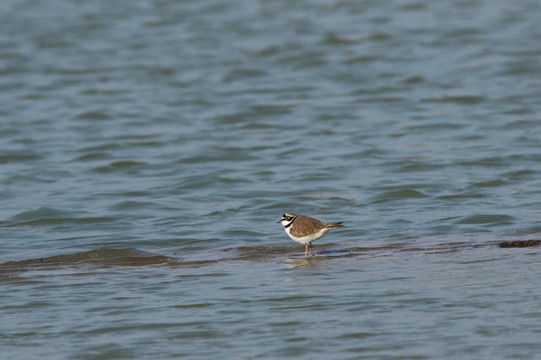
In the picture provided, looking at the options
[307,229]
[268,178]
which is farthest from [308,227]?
[268,178]

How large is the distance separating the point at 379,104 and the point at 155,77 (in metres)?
6.90

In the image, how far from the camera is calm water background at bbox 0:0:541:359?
8602 millimetres

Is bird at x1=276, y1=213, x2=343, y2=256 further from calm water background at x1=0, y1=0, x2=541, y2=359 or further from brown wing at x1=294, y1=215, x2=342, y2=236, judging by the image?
calm water background at x1=0, y1=0, x2=541, y2=359

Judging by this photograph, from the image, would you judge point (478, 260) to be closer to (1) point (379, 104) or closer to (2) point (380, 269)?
(2) point (380, 269)

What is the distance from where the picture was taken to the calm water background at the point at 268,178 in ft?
28.2

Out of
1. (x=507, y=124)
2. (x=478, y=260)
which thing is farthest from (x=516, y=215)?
(x=507, y=124)

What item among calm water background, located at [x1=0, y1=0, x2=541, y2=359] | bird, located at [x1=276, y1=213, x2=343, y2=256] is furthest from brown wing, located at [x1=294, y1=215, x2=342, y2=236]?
calm water background, located at [x1=0, y1=0, x2=541, y2=359]

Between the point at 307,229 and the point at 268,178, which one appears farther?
the point at 268,178

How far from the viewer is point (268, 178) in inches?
672

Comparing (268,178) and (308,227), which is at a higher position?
(308,227)

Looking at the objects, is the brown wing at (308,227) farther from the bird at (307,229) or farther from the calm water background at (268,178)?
the calm water background at (268,178)

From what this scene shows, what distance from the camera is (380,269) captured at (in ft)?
34.5

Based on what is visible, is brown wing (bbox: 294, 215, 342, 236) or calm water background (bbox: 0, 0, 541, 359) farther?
brown wing (bbox: 294, 215, 342, 236)

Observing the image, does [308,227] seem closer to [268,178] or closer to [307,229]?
[307,229]
